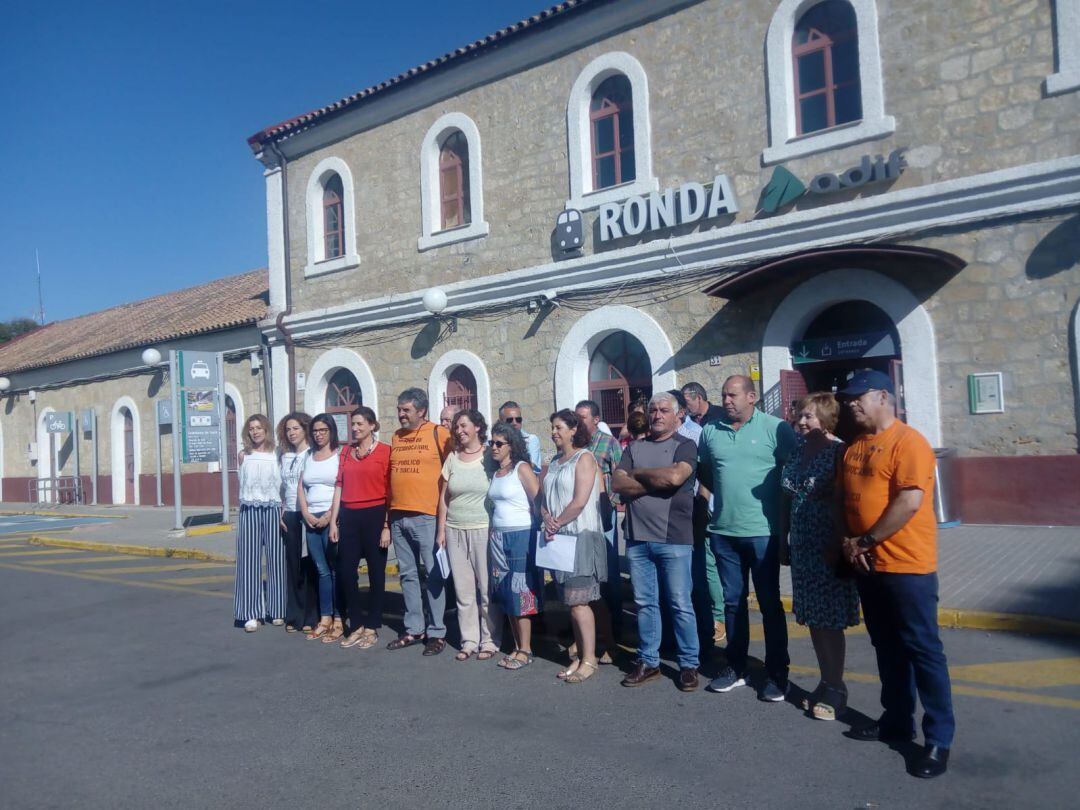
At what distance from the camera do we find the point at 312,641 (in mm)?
7180

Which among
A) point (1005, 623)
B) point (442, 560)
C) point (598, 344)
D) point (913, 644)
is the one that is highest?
point (598, 344)

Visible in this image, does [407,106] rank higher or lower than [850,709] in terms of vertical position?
higher

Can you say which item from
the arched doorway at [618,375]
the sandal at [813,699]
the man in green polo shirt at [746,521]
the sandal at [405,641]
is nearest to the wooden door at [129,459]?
the arched doorway at [618,375]

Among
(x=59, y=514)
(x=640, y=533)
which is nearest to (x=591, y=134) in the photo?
(x=640, y=533)

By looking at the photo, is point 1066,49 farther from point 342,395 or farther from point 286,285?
point 286,285

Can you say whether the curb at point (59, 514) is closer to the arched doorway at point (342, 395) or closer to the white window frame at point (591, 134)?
the arched doorway at point (342, 395)

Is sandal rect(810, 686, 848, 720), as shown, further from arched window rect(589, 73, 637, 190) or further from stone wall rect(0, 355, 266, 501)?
stone wall rect(0, 355, 266, 501)

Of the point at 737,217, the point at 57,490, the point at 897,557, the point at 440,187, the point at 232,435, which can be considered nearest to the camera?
the point at 897,557

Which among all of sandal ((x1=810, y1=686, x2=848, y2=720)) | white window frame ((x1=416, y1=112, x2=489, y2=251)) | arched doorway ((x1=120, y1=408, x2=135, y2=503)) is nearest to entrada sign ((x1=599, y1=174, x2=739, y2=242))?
white window frame ((x1=416, y1=112, x2=489, y2=251))

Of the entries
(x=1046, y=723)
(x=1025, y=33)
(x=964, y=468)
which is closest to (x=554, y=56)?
(x=1025, y=33)

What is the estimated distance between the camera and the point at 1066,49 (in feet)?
30.6

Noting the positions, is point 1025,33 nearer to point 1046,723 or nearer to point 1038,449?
point 1038,449

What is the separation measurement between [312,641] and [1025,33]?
939cm

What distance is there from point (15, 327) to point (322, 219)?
57365mm
